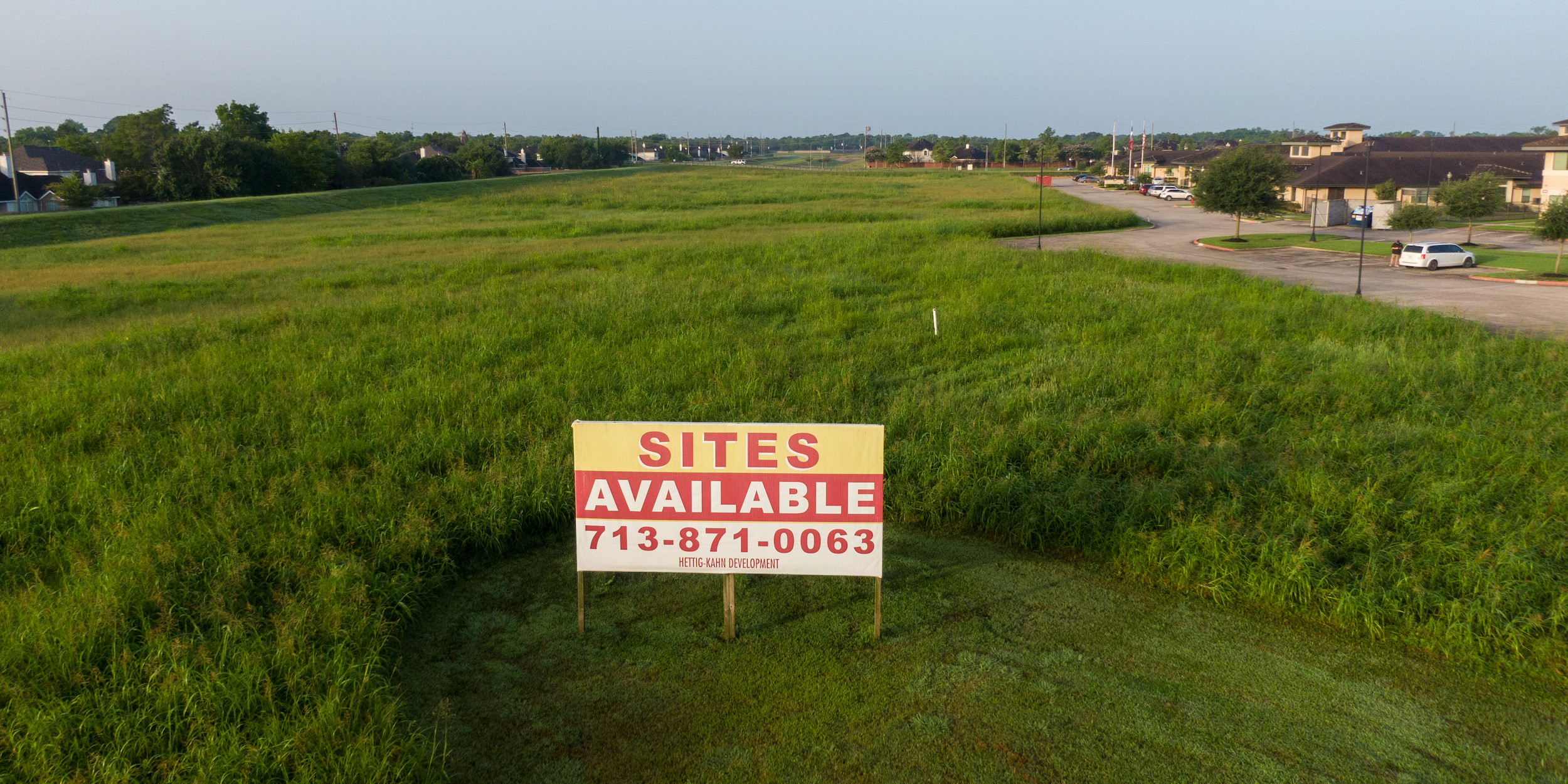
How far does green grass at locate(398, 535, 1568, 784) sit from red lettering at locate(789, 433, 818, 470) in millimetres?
1139

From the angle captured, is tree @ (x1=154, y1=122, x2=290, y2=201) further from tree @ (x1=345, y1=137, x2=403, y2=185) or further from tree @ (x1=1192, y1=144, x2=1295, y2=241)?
tree @ (x1=1192, y1=144, x2=1295, y2=241)

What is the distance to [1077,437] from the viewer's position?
905 centimetres

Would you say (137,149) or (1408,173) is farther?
(137,149)

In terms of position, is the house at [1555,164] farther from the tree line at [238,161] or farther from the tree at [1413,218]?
the tree line at [238,161]

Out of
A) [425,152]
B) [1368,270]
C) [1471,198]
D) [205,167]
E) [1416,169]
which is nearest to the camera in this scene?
[1368,270]

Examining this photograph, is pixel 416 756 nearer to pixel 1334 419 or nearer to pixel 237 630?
pixel 237 630

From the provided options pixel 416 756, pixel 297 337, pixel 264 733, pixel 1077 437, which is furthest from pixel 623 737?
pixel 297 337

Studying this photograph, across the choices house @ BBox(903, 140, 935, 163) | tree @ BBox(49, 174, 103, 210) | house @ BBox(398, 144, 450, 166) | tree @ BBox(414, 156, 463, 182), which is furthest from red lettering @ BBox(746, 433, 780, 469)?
house @ BBox(903, 140, 935, 163)

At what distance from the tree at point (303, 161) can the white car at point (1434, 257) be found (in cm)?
7982

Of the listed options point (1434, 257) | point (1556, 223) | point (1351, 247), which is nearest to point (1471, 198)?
point (1351, 247)

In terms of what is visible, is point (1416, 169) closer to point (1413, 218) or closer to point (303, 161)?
point (1413, 218)

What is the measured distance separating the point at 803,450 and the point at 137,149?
97477 millimetres

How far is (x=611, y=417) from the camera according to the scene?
973 cm

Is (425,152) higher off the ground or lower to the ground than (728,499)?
higher
